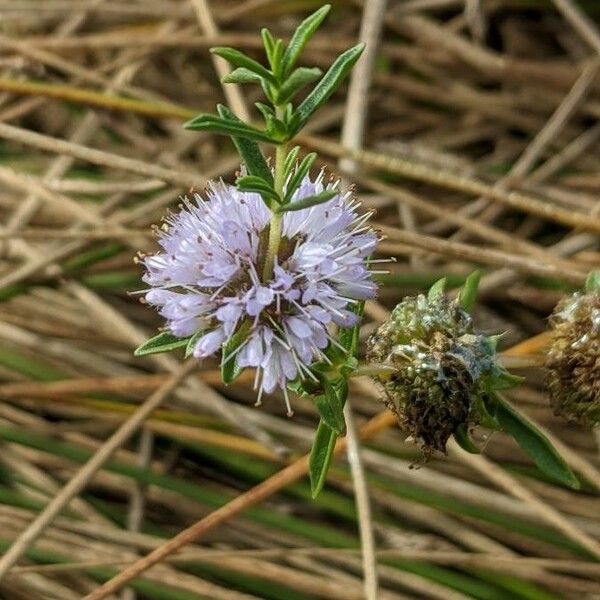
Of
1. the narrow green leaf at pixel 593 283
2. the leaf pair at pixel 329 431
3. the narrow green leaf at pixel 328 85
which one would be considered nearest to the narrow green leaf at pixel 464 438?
the leaf pair at pixel 329 431

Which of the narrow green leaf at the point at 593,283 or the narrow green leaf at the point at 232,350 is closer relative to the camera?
the narrow green leaf at the point at 232,350

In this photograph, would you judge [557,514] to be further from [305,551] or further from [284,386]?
[284,386]

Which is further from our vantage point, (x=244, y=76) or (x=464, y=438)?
(x=464, y=438)

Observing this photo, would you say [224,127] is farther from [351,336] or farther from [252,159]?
[351,336]

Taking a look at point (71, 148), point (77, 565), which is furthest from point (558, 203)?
point (77, 565)

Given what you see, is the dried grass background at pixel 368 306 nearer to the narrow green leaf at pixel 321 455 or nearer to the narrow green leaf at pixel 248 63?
the narrow green leaf at pixel 321 455

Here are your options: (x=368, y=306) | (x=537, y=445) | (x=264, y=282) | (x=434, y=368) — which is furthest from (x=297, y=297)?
(x=368, y=306)
